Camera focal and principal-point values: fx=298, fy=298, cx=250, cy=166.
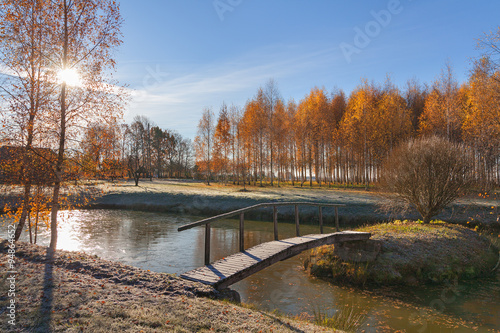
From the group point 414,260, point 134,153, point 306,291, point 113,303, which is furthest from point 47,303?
point 134,153

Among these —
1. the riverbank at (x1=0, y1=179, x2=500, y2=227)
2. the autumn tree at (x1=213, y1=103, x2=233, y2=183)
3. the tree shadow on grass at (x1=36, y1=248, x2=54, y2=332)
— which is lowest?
the riverbank at (x1=0, y1=179, x2=500, y2=227)

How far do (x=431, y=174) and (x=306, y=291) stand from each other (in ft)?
27.9

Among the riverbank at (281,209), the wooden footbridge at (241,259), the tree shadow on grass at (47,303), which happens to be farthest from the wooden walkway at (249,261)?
→ the riverbank at (281,209)

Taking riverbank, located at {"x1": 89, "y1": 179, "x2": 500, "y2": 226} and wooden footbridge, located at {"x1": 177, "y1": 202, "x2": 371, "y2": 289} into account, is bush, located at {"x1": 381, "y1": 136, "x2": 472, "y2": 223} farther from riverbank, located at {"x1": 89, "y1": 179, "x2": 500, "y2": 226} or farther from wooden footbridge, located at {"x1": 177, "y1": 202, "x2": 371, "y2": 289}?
wooden footbridge, located at {"x1": 177, "y1": 202, "x2": 371, "y2": 289}

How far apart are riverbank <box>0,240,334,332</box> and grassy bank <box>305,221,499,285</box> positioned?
5.70 meters

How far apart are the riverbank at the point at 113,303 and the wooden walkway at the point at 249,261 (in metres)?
0.52

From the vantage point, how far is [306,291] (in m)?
9.25

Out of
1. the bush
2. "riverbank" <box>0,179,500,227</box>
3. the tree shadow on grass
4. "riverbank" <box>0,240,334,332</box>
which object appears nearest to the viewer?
the tree shadow on grass

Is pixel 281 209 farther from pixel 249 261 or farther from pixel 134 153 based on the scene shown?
pixel 134 153

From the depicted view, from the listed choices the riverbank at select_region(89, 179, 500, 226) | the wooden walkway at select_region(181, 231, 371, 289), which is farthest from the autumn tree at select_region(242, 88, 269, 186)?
the wooden walkway at select_region(181, 231, 371, 289)

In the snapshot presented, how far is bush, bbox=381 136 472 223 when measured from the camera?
13367 millimetres

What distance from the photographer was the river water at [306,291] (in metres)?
7.38

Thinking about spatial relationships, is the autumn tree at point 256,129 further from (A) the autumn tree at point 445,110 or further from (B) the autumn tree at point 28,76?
(B) the autumn tree at point 28,76

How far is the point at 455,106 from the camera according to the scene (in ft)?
94.3
